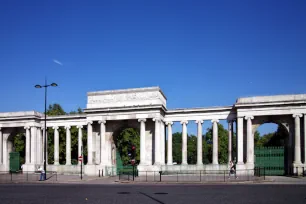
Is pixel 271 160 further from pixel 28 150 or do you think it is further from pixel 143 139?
pixel 28 150

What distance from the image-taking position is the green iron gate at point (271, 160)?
1751 inches

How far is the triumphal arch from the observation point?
1710 inches

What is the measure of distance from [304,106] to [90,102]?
28301 mm

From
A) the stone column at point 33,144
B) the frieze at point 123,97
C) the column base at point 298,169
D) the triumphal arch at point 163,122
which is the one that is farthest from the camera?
the stone column at point 33,144

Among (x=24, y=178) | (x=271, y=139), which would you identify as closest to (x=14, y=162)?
(x=24, y=178)

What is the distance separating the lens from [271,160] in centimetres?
4497

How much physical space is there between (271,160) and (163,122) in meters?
15.2

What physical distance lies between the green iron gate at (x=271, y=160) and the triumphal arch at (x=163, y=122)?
1.24 metres

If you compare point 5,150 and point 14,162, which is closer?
point 14,162

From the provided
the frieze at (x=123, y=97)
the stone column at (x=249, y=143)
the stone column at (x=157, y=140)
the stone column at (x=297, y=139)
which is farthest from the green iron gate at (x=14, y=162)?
the stone column at (x=297, y=139)

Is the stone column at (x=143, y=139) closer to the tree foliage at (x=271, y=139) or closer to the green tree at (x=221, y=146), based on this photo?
the tree foliage at (x=271, y=139)

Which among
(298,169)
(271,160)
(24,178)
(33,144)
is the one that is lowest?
(24,178)

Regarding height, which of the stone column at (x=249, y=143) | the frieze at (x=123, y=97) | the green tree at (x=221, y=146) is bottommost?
the green tree at (x=221, y=146)

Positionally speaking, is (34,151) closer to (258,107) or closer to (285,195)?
(258,107)
